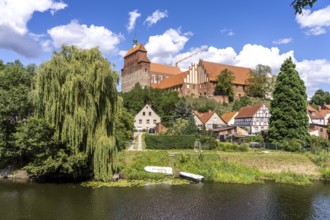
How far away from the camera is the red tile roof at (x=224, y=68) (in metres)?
86.2

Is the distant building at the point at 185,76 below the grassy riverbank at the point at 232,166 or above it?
above

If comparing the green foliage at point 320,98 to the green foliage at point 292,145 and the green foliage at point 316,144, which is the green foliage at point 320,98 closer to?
the green foliage at point 316,144

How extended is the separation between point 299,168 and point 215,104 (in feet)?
153

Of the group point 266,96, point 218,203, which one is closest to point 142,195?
point 218,203

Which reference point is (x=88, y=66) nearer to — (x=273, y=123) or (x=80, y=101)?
(x=80, y=101)

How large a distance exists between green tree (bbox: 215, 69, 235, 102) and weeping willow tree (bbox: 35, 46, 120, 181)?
60083 millimetres

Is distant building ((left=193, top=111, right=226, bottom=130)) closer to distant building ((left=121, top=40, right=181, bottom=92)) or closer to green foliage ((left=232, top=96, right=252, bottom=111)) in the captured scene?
green foliage ((left=232, top=96, right=252, bottom=111))

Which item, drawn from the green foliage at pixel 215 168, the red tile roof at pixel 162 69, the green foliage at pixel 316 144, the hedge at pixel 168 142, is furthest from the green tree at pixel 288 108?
the red tile roof at pixel 162 69

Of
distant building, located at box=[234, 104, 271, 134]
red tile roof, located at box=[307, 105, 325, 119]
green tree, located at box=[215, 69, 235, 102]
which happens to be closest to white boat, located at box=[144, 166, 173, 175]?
distant building, located at box=[234, 104, 271, 134]

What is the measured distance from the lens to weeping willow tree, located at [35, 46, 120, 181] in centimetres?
2423

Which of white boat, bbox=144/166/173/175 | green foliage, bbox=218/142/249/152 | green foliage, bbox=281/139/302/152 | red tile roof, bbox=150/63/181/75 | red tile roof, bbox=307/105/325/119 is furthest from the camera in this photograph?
red tile roof, bbox=150/63/181/75

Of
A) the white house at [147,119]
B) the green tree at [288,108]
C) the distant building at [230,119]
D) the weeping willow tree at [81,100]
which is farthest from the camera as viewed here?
the distant building at [230,119]

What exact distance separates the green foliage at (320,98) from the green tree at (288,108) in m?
75.3

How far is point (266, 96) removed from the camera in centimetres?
8806
